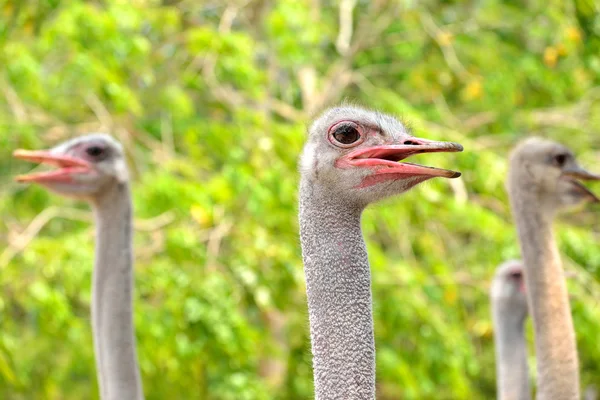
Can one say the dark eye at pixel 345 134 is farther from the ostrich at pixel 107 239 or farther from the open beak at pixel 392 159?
the ostrich at pixel 107 239

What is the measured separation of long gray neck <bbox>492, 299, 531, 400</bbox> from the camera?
19.7 feet

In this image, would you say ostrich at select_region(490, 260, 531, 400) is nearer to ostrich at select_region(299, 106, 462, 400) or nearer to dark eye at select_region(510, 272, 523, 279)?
dark eye at select_region(510, 272, 523, 279)

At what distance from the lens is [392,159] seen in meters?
2.97

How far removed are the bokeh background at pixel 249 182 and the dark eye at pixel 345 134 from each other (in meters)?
2.61

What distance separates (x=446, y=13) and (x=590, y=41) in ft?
21.8

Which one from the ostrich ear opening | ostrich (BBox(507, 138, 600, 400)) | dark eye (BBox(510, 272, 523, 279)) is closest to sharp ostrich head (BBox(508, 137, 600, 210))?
ostrich (BBox(507, 138, 600, 400))

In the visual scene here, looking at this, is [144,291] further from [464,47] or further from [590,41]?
[464,47]

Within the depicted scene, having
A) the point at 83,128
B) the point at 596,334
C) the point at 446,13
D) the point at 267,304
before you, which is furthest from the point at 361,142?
the point at 446,13

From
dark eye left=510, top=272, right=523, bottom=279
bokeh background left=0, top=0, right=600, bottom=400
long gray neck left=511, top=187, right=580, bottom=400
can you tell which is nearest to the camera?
long gray neck left=511, top=187, right=580, bottom=400

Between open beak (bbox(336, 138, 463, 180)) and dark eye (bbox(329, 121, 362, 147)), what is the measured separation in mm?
42

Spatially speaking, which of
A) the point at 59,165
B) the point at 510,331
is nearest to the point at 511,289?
the point at 510,331

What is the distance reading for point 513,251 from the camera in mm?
7953

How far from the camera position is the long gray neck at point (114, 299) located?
450 centimetres

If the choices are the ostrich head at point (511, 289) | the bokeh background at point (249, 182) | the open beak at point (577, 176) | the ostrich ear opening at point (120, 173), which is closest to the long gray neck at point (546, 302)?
the open beak at point (577, 176)
